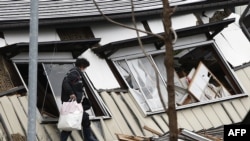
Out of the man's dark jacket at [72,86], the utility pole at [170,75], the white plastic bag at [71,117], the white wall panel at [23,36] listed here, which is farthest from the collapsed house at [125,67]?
the utility pole at [170,75]

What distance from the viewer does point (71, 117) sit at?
11.2 meters

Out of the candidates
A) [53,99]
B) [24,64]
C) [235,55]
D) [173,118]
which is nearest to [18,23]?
[24,64]

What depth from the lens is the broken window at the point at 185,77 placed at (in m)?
13.6

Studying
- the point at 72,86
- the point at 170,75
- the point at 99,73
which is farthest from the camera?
the point at 99,73

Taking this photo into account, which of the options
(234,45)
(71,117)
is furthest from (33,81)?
(234,45)

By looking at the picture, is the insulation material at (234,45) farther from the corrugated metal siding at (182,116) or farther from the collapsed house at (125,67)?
the corrugated metal siding at (182,116)

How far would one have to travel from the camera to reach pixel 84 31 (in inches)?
553

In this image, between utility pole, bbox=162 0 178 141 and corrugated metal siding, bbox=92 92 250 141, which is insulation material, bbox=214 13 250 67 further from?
utility pole, bbox=162 0 178 141

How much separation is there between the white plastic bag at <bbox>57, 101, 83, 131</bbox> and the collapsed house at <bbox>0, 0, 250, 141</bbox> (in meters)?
0.70

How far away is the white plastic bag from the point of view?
11.2m

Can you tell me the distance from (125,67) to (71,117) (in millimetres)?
2922

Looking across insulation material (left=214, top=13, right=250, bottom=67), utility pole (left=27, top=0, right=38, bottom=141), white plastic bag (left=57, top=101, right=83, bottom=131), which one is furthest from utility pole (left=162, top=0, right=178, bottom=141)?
insulation material (left=214, top=13, right=250, bottom=67)

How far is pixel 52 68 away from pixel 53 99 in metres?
0.68

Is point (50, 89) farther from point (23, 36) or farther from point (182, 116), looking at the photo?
point (182, 116)
